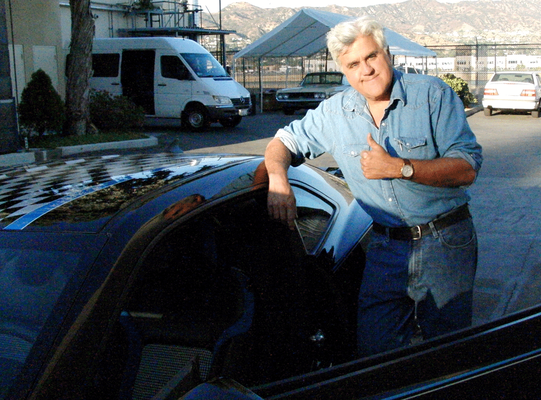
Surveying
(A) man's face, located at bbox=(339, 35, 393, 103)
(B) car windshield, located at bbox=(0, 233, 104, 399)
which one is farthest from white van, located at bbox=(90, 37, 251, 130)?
(B) car windshield, located at bbox=(0, 233, 104, 399)

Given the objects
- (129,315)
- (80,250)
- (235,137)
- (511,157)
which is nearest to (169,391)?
(80,250)

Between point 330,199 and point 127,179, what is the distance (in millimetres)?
1040

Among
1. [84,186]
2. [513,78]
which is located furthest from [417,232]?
[513,78]

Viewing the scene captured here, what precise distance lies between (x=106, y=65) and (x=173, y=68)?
220 centimetres

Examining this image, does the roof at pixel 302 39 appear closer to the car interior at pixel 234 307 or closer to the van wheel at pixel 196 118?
the van wheel at pixel 196 118

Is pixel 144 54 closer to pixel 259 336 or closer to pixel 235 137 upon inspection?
pixel 235 137

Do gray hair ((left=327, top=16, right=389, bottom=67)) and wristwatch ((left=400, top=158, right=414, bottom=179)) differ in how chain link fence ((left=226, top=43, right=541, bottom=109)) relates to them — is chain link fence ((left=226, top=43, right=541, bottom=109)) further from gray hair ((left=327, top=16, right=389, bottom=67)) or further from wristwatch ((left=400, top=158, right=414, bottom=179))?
wristwatch ((left=400, top=158, right=414, bottom=179))

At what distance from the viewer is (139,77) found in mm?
17719

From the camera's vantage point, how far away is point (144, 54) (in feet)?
58.0

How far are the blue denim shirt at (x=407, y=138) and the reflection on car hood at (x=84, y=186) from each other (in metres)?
0.54

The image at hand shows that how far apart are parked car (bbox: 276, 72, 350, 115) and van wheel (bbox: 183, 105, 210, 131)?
5.10m

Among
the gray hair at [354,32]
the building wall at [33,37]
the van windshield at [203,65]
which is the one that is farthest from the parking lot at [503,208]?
the building wall at [33,37]

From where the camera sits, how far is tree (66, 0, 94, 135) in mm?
13477

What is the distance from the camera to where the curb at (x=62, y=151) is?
11047 millimetres
